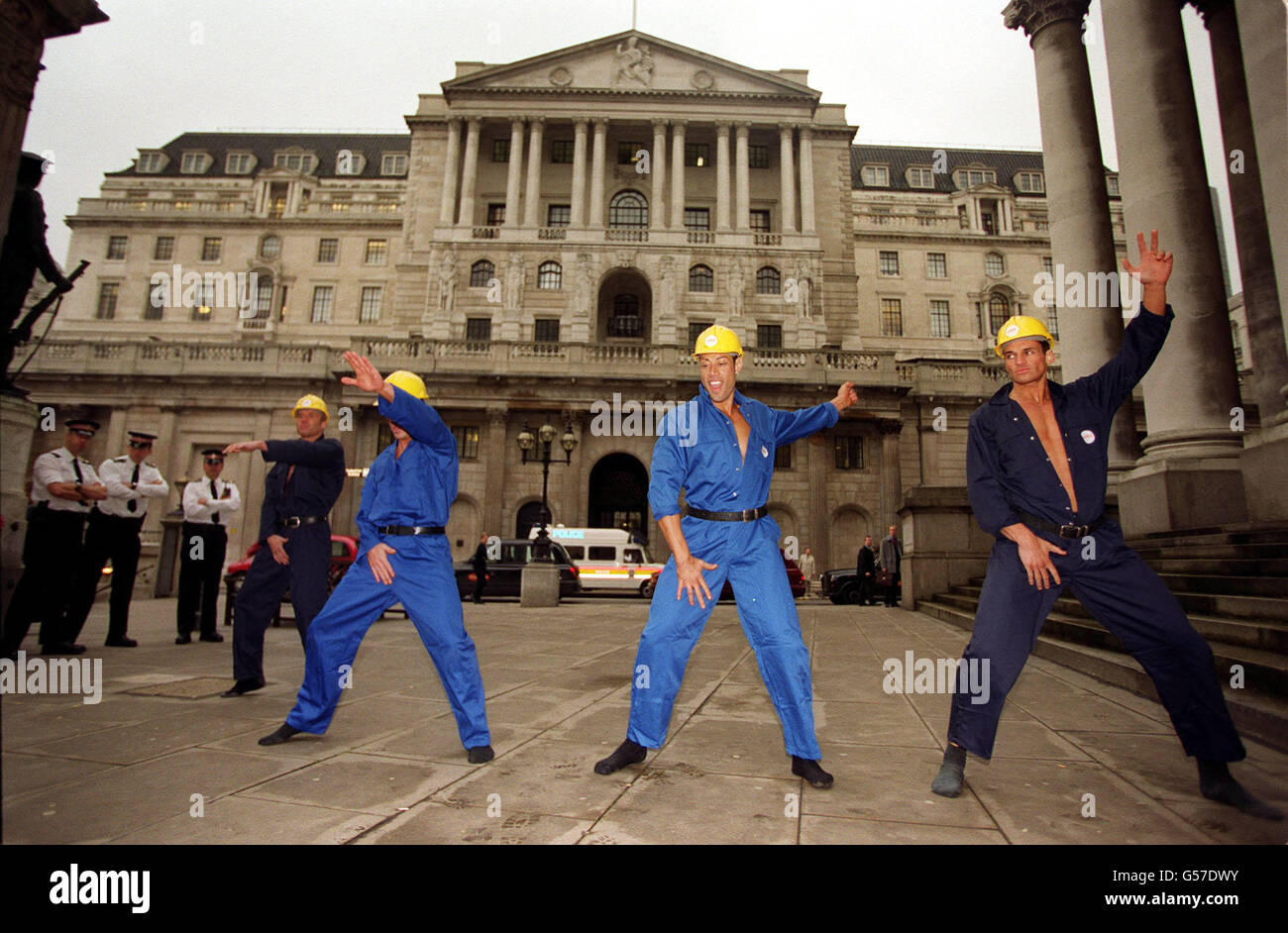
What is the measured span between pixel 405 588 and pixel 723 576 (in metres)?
1.84

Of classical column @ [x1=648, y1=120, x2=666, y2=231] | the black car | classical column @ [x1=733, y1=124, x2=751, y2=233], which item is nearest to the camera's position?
the black car

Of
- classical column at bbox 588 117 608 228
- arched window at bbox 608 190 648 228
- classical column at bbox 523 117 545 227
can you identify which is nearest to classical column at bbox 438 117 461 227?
classical column at bbox 523 117 545 227

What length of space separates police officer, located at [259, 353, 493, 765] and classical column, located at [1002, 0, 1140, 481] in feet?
34.8

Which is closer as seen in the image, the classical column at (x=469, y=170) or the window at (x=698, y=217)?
the classical column at (x=469, y=170)

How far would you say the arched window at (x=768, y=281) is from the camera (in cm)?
3584

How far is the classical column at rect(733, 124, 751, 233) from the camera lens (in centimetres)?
3644

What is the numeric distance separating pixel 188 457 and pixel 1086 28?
31.7m

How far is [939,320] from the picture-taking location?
150 ft

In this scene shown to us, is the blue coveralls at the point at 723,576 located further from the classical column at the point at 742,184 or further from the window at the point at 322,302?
the window at the point at 322,302

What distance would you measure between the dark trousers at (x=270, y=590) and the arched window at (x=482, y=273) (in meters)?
32.5

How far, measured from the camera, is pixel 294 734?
12.9 feet

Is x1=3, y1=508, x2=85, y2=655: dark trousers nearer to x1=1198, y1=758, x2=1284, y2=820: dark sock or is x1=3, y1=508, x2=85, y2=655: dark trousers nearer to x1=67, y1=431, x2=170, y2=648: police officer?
x1=67, y1=431, x2=170, y2=648: police officer

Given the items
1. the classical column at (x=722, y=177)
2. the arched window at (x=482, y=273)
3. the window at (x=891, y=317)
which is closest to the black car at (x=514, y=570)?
the arched window at (x=482, y=273)
